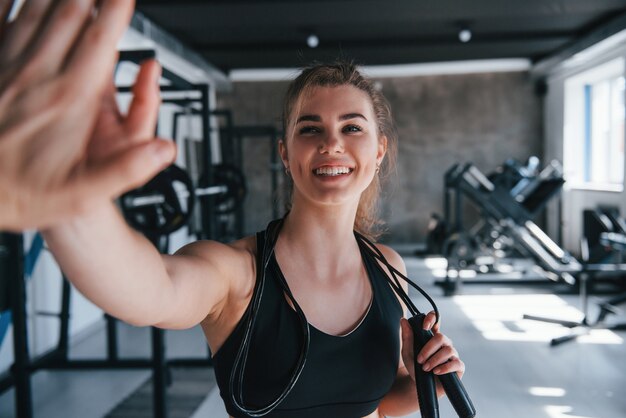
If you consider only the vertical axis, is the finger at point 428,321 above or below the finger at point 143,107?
below

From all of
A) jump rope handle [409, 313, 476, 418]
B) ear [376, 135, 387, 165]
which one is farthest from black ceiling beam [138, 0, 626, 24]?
jump rope handle [409, 313, 476, 418]

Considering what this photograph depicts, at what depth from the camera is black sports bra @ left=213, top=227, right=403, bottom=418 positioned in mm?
963

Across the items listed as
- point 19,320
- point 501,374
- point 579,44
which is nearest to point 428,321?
point 19,320

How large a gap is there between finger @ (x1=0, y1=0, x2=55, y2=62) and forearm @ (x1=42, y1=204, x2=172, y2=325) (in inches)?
4.7

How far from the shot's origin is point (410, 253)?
8703mm

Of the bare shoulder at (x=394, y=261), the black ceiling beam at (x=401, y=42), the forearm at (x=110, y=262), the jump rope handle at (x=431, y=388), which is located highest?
the black ceiling beam at (x=401, y=42)

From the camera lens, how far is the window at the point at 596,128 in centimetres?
716

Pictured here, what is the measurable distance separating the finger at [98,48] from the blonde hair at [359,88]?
31.7 inches

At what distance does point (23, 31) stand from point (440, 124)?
9595 mm

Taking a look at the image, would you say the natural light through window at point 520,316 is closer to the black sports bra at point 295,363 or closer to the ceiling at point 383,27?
the ceiling at point 383,27

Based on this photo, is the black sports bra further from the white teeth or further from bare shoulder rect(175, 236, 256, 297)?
the white teeth

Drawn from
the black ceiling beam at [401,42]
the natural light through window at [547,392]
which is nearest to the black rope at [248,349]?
the natural light through window at [547,392]

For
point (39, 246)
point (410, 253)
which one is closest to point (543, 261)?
point (410, 253)

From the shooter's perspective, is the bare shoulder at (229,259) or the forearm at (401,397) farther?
the forearm at (401,397)
